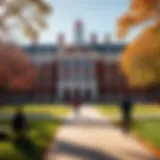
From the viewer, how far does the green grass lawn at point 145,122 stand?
204 inches

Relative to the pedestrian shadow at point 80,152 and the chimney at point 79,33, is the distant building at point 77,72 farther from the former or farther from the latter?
the pedestrian shadow at point 80,152

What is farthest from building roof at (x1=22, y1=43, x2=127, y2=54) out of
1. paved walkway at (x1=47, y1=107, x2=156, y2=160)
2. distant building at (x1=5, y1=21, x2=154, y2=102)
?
paved walkway at (x1=47, y1=107, x2=156, y2=160)

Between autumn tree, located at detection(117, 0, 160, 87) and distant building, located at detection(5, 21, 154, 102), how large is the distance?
0.19m

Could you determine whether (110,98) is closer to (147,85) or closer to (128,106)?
(128,106)

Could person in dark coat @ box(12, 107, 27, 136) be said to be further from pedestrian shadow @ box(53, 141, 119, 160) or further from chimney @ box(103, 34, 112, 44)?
chimney @ box(103, 34, 112, 44)

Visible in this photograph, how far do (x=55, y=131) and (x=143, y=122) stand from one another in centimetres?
118

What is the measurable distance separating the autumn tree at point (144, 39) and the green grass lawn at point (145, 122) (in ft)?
2.42

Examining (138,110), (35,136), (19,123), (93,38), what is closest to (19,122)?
(19,123)

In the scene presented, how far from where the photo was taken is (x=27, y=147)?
474 cm

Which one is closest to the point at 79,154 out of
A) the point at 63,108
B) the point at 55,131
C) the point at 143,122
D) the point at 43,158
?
the point at 43,158

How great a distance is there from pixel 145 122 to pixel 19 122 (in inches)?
76.8

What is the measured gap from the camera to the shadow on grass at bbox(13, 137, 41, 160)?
4480 mm

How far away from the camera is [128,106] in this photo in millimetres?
5137

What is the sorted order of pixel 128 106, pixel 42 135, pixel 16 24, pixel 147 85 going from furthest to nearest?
pixel 42 135, pixel 128 106, pixel 147 85, pixel 16 24
